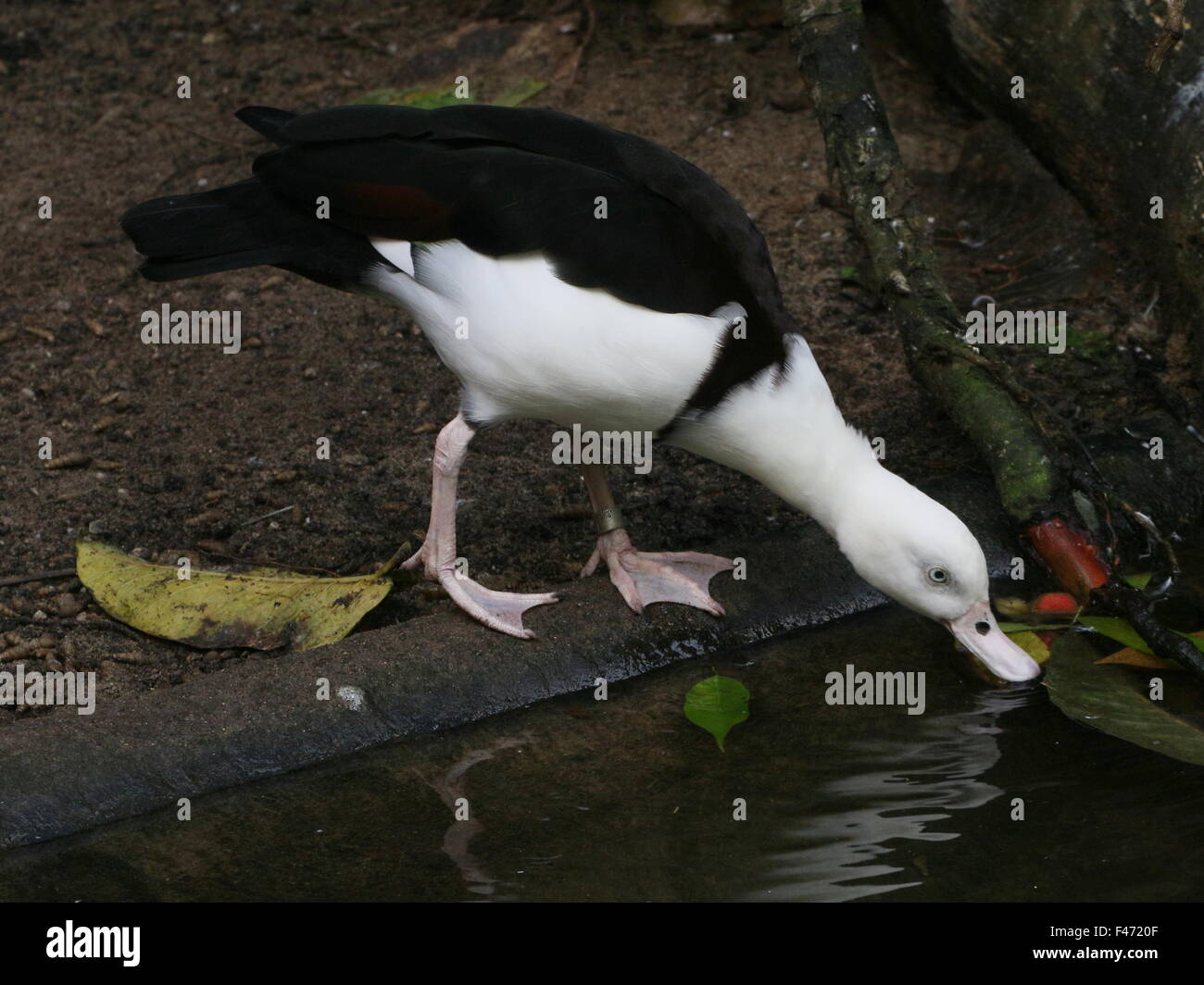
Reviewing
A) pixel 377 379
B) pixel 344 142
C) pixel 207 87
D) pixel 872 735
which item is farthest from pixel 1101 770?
pixel 207 87

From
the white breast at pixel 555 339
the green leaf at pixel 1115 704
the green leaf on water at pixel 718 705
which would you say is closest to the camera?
the green leaf at pixel 1115 704

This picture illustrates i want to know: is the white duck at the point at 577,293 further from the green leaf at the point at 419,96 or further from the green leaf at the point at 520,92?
the green leaf at the point at 520,92

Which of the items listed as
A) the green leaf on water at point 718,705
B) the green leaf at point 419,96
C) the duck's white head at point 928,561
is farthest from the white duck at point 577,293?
the green leaf at point 419,96

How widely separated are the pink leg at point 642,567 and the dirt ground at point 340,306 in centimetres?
25

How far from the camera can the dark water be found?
2578 mm

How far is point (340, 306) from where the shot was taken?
5289mm

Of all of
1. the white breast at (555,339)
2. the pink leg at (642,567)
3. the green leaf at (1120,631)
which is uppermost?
the white breast at (555,339)

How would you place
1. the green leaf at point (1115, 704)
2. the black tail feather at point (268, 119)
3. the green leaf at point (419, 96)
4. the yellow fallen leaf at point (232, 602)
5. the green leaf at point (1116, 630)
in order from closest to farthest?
the green leaf at point (1115, 704), the green leaf at point (1116, 630), the yellow fallen leaf at point (232, 602), the black tail feather at point (268, 119), the green leaf at point (419, 96)

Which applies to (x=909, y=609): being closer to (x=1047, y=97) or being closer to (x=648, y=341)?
(x=648, y=341)

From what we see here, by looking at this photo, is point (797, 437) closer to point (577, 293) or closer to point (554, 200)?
point (577, 293)

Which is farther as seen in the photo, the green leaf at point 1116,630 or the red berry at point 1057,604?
the red berry at point 1057,604

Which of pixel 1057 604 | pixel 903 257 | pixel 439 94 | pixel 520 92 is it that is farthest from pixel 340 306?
pixel 1057 604

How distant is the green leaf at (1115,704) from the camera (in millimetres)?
2902

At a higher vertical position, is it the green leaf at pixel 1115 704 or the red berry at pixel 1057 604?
the red berry at pixel 1057 604
